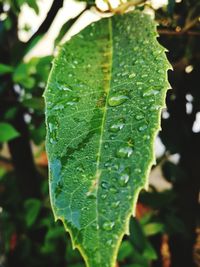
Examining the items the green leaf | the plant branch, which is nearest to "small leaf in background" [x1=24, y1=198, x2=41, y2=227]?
the plant branch

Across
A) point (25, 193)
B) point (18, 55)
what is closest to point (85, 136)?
point (18, 55)

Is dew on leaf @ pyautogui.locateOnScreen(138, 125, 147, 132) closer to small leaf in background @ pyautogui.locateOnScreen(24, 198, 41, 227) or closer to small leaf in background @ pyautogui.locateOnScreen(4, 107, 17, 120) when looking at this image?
small leaf in background @ pyautogui.locateOnScreen(4, 107, 17, 120)

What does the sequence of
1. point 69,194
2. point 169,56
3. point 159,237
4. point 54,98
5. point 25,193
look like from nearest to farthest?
point 69,194, point 54,98, point 169,56, point 25,193, point 159,237

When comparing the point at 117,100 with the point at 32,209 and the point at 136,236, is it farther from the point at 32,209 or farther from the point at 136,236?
the point at 32,209

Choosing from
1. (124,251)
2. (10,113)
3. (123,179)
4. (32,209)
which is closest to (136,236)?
(124,251)

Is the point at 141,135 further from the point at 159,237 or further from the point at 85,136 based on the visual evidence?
the point at 159,237

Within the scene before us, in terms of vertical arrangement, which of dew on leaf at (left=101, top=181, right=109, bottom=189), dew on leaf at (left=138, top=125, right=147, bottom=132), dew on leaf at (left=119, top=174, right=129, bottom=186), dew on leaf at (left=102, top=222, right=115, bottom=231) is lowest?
dew on leaf at (left=102, top=222, right=115, bottom=231)

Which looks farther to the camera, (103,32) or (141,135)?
(103,32)

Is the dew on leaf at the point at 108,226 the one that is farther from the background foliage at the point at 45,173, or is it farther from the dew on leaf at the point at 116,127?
the background foliage at the point at 45,173
